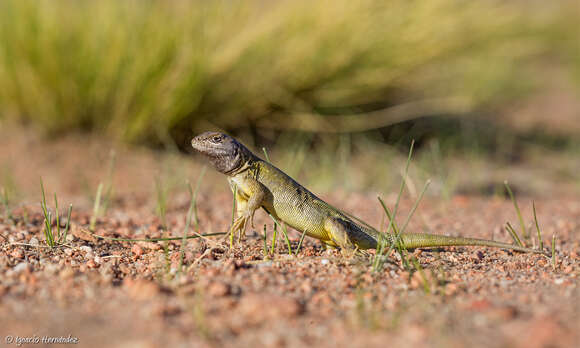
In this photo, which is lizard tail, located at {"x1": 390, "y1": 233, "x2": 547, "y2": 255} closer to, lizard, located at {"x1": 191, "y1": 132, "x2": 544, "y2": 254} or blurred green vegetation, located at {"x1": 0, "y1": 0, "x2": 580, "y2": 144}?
lizard, located at {"x1": 191, "y1": 132, "x2": 544, "y2": 254}

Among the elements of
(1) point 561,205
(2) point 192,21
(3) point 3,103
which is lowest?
(1) point 561,205

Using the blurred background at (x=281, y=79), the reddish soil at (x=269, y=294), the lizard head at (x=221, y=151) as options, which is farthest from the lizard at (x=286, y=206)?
the blurred background at (x=281, y=79)

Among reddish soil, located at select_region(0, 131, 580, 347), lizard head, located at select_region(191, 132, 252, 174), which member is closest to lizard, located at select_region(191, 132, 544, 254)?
lizard head, located at select_region(191, 132, 252, 174)

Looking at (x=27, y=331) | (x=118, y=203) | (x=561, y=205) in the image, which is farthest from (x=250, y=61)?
(x=27, y=331)

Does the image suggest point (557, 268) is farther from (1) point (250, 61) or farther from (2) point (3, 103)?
(2) point (3, 103)

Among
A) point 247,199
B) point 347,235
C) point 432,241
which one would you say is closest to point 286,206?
point 247,199

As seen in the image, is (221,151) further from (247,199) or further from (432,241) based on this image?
(432,241)

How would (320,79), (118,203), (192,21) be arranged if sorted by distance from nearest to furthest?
1. (118,203)
2. (192,21)
3. (320,79)
